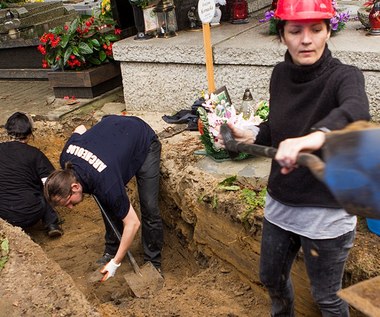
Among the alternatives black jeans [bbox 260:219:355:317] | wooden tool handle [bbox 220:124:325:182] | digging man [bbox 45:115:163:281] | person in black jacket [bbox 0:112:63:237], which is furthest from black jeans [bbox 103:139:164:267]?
wooden tool handle [bbox 220:124:325:182]

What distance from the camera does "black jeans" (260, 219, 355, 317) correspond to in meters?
2.41

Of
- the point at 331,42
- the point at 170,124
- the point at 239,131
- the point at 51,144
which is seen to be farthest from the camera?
the point at 51,144

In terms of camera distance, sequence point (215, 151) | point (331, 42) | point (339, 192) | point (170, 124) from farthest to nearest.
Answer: point (170, 124) → point (331, 42) → point (215, 151) → point (339, 192)

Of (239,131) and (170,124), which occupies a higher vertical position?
(239,131)

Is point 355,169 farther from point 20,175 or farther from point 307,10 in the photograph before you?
point 20,175

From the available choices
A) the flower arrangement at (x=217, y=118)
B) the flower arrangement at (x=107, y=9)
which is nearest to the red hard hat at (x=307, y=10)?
the flower arrangement at (x=217, y=118)

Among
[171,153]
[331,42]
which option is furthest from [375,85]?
[171,153]

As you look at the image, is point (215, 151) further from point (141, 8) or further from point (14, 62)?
point (14, 62)

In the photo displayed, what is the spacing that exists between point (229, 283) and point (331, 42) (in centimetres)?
262

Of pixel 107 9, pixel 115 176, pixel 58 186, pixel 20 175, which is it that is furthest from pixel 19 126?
pixel 107 9

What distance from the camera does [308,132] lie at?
2264mm

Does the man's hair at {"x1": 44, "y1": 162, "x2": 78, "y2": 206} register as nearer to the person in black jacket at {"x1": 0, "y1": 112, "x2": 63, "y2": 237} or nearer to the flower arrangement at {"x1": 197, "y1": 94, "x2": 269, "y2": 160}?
the flower arrangement at {"x1": 197, "y1": 94, "x2": 269, "y2": 160}

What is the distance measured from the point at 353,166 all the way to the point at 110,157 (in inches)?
96.2

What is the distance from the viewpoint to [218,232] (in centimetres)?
424
